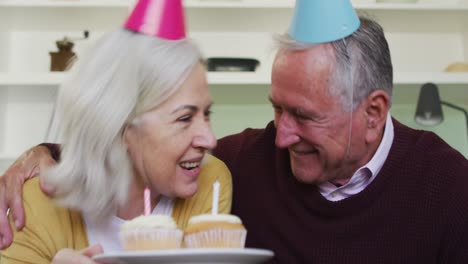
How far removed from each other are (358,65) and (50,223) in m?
0.74

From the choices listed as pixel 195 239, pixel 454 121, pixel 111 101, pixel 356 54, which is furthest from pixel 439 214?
pixel 454 121

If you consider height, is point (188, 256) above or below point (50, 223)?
above

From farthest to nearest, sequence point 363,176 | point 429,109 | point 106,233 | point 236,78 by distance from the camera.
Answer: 1. point 236,78
2. point 429,109
3. point 363,176
4. point 106,233

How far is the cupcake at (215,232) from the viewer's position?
1249 millimetres

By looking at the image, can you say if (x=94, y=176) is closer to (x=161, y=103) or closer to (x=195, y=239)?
(x=161, y=103)

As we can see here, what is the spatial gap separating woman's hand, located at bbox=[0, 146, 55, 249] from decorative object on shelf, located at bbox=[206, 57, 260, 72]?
1.46 m

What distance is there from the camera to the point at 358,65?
5.34 ft

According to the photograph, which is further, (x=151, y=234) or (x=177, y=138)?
(x=177, y=138)

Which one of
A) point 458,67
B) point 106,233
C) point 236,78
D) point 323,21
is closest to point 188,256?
point 106,233

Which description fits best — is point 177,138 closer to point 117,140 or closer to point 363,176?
point 117,140

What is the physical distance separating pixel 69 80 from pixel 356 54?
24.6 inches

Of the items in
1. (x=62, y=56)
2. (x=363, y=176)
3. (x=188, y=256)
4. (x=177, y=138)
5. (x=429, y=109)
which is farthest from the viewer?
(x=62, y=56)

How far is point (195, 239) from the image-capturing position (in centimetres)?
127

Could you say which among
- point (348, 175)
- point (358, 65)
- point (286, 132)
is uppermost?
point (358, 65)
